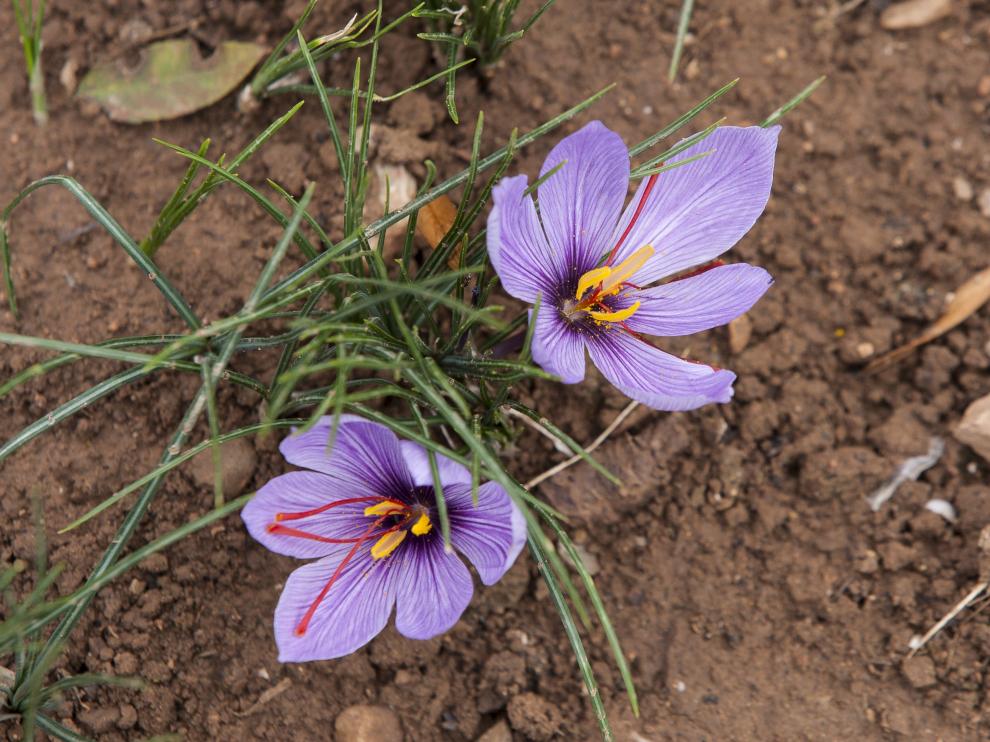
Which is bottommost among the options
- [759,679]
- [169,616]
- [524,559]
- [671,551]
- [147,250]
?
[759,679]

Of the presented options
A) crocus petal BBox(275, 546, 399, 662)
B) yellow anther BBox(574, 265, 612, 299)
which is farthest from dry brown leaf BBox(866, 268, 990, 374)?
crocus petal BBox(275, 546, 399, 662)

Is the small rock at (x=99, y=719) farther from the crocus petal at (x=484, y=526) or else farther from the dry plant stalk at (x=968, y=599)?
the dry plant stalk at (x=968, y=599)

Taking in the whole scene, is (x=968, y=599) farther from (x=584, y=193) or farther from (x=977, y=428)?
(x=584, y=193)

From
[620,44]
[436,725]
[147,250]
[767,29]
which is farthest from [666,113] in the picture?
[436,725]

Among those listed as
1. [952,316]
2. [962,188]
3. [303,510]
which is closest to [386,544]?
[303,510]

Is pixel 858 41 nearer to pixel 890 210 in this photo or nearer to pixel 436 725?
pixel 890 210

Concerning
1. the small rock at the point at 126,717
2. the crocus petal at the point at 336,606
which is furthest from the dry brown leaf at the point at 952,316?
the small rock at the point at 126,717
